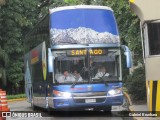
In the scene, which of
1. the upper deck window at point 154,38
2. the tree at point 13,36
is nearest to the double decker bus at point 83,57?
the upper deck window at point 154,38

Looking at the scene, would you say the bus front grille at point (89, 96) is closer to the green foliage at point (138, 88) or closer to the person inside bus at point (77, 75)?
the person inside bus at point (77, 75)

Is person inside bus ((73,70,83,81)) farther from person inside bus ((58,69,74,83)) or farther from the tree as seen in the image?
the tree

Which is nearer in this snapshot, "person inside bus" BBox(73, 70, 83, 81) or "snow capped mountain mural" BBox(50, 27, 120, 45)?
"person inside bus" BBox(73, 70, 83, 81)

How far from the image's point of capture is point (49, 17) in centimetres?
1742

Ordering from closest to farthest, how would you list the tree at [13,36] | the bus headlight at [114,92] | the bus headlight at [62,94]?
the bus headlight at [62,94] < the bus headlight at [114,92] < the tree at [13,36]

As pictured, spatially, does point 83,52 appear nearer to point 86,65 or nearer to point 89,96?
point 86,65

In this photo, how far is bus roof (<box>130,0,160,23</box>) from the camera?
11844mm

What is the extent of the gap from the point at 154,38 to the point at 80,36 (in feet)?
18.1

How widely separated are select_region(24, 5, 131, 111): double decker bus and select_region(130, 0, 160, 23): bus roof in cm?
461

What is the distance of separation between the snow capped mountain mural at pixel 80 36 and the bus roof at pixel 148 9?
16.2 feet

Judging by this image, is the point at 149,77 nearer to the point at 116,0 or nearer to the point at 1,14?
the point at 116,0

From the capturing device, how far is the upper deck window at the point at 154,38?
11844 millimetres

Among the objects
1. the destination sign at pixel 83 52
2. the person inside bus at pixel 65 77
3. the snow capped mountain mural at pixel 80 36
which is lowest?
the person inside bus at pixel 65 77

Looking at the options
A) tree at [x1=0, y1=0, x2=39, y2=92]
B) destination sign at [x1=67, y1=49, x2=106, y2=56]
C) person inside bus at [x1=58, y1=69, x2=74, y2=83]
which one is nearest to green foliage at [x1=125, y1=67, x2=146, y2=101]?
destination sign at [x1=67, y1=49, x2=106, y2=56]
